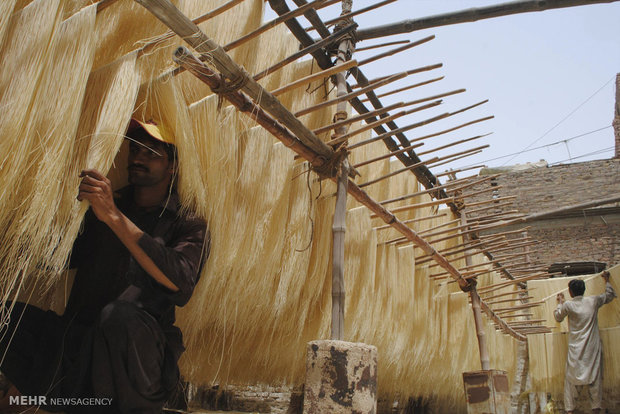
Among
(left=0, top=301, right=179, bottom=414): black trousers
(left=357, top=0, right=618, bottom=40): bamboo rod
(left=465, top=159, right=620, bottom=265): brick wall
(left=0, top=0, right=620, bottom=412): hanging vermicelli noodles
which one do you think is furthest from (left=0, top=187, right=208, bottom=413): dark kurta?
(left=465, top=159, right=620, bottom=265): brick wall

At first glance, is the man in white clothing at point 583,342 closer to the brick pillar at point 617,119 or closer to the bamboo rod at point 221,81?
the bamboo rod at point 221,81

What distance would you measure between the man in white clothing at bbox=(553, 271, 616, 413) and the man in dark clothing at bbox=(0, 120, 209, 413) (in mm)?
5320

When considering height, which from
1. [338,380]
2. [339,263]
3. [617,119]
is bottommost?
[338,380]

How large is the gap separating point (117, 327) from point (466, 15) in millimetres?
2674

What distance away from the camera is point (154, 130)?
5.10ft

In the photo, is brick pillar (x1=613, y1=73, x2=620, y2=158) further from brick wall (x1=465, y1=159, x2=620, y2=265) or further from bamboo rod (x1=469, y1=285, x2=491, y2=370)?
bamboo rod (x1=469, y1=285, x2=491, y2=370)

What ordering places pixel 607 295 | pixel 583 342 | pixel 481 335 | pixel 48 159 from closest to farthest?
pixel 48 159
pixel 481 335
pixel 583 342
pixel 607 295

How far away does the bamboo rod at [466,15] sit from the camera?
267cm

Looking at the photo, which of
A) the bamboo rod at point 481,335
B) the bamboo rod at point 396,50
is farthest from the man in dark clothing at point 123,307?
the bamboo rod at point 481,335

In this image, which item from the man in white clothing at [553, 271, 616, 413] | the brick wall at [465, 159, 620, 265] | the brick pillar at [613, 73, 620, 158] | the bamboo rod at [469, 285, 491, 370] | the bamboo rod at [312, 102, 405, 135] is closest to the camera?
the bamboo rod at [312, 102, 405, 135]

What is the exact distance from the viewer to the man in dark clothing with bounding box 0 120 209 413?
4.29ft

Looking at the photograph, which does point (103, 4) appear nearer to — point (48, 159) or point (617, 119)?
point (48, 159)

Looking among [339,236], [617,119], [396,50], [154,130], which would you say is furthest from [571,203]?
[154,130]

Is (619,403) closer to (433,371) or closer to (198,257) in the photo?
(433,371)
